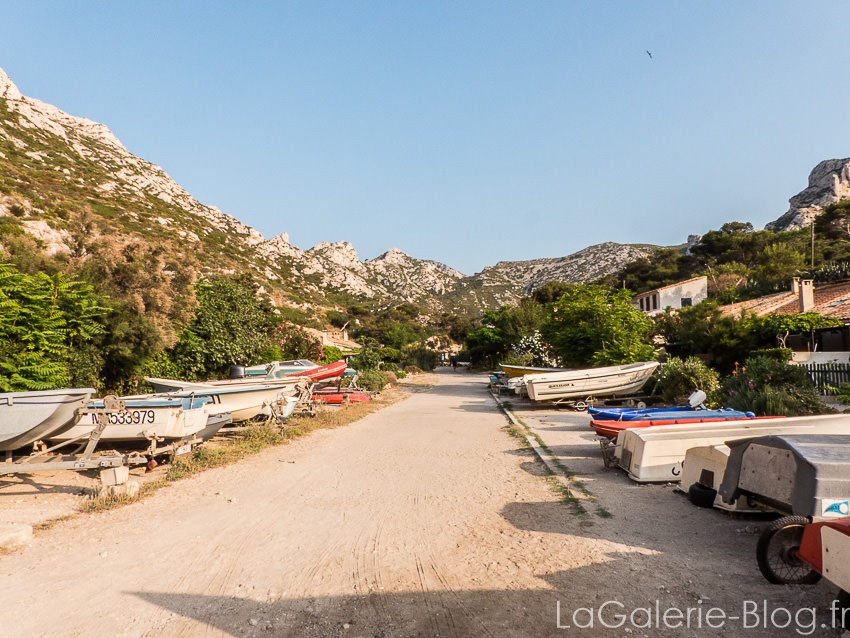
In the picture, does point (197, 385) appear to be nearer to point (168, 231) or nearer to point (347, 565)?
point (347, 565)

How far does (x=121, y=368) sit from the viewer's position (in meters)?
13.2

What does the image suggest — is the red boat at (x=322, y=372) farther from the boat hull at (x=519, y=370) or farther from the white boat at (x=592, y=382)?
the boat hull at (x=519, y=370)

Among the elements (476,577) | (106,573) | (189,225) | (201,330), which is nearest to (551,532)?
(476,577)

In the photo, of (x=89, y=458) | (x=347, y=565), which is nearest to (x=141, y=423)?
(x=89, y=458)

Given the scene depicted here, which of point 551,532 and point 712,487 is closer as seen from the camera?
point 551,532

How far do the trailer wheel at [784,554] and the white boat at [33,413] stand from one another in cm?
846

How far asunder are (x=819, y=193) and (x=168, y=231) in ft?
368

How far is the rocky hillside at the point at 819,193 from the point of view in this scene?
7919 cm

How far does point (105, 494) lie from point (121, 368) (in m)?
8.44

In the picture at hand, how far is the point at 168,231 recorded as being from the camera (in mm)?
51844

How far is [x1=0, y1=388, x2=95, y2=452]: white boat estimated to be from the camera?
6.47 m

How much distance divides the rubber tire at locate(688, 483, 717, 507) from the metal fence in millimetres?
11036

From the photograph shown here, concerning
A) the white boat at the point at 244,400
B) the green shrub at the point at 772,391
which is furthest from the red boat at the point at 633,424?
the white boat at the point at 244,400

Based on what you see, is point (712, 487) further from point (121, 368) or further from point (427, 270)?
point (427, 270)
